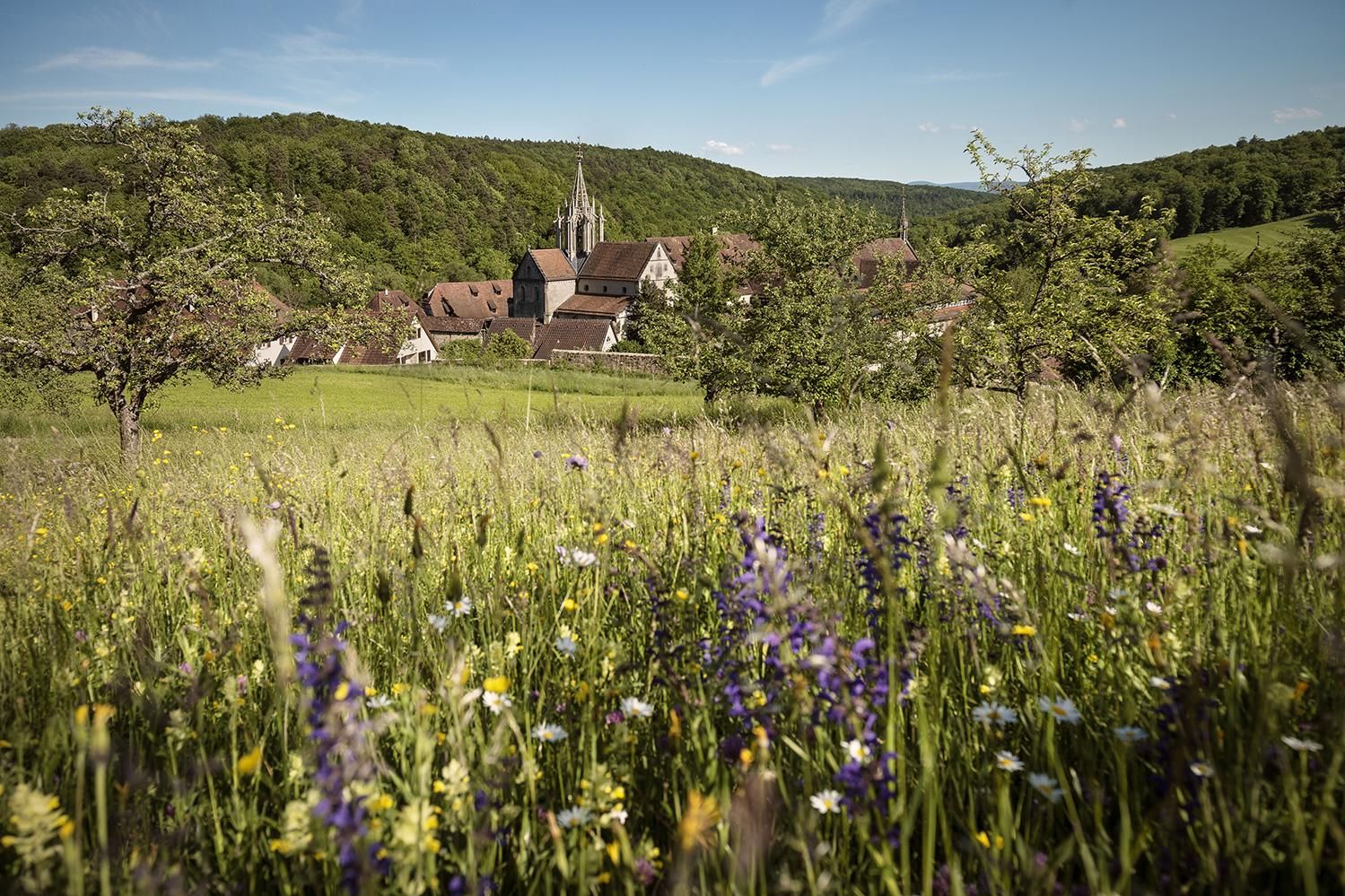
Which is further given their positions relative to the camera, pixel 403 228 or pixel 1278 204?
pixel 403 228

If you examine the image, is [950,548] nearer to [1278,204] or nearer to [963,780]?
[963,780]

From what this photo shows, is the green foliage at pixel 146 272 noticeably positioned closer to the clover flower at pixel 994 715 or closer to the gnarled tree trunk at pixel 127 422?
the gnarled tree trunk at pixel 127 422

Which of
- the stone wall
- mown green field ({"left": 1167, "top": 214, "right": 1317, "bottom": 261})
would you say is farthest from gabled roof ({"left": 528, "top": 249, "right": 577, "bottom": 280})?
mown green field ({"left": 1167, "top": 214, "right": 1317, "bottom": 261})

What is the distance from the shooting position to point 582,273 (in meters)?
102

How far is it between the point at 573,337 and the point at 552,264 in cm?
3017

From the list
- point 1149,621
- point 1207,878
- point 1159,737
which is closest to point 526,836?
point 1207,878

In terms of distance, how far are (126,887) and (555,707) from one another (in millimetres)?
996

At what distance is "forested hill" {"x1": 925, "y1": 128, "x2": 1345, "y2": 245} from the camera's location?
79938 mm

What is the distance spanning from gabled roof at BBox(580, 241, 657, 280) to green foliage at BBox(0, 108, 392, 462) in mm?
85177

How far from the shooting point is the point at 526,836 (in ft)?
5.05

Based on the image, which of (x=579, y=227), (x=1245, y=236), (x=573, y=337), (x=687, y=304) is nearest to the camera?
(x=687, y=304)

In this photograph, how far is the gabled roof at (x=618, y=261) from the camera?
322 feet

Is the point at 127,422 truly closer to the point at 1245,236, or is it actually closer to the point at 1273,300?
the point at 1273,300

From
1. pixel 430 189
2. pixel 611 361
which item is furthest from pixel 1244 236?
pixel 430 189
